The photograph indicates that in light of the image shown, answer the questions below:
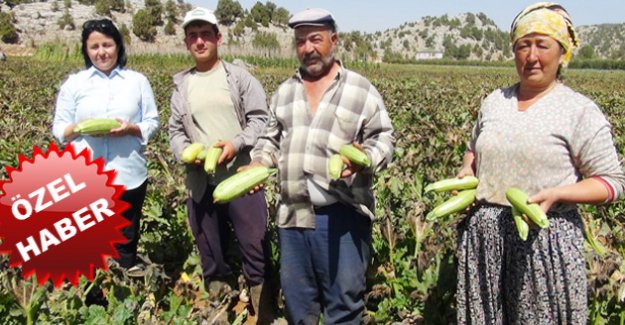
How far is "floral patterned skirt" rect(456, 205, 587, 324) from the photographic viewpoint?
2477mm

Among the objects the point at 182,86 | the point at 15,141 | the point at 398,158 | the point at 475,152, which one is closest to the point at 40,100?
the point at 15,141

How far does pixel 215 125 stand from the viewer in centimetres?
368

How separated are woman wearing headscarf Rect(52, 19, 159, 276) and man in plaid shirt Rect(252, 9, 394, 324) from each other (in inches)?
36.6

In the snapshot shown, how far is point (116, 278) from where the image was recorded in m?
3.59

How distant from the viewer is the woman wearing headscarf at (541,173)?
2.37 meters

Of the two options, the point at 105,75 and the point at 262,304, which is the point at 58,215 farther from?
the point at 262,304

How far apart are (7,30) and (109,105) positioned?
238ft

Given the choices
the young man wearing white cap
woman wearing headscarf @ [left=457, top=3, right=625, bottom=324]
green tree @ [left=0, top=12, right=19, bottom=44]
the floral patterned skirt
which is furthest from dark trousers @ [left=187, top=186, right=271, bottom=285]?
green tree @ [left=0, top=12, right=19, bottom=44]

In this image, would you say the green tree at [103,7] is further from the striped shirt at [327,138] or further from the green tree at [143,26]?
the striped shirt at [327,138]

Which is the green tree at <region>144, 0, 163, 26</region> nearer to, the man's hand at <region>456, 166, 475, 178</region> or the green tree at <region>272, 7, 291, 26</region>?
the green tree at <region>272, 7, 291, 26</region>

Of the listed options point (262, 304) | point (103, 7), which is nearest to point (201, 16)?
point (262, 304)

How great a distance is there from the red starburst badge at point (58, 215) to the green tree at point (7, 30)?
237 feet

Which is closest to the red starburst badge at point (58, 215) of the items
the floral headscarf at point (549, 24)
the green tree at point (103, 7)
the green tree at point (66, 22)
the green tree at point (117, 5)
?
the floral headscarf at point (549, 24)

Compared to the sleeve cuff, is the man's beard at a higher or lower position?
higher
